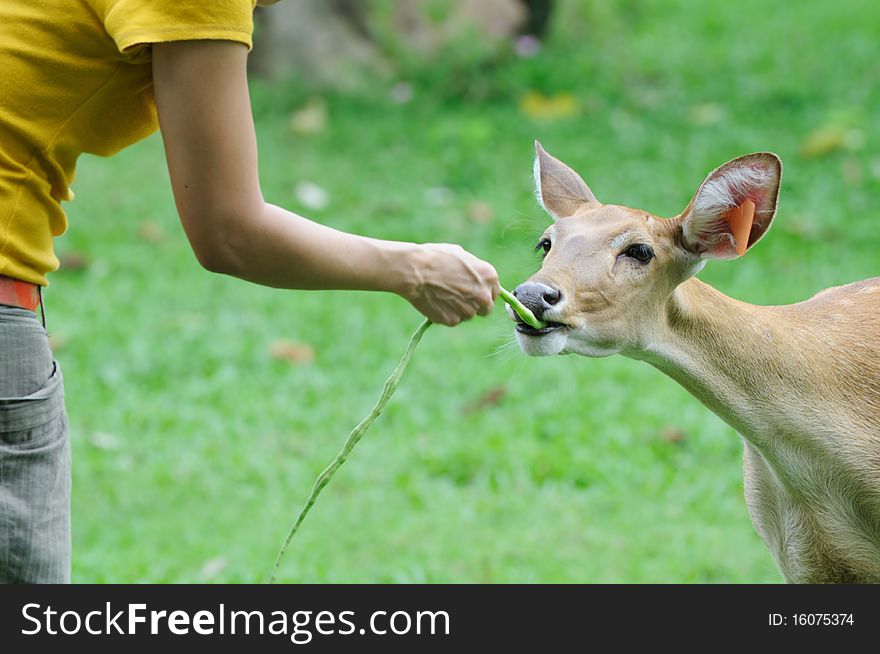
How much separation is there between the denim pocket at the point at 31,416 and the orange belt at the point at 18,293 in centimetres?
17

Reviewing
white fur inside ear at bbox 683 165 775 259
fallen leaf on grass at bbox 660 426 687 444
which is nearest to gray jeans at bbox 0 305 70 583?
white fur inside ear at bbox 683 165 775 259

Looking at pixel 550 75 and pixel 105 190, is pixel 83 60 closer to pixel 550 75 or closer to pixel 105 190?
pixel 105 190

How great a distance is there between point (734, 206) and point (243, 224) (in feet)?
3.76

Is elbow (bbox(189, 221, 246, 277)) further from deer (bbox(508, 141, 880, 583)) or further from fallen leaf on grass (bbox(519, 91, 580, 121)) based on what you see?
fallen leaf on grass (bbox(519, 91, 580, 121))

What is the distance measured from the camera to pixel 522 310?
2777 mm

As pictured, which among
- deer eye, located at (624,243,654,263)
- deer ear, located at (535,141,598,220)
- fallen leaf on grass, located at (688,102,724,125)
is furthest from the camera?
fallen leaf on grass, located at (688,102,724,125)

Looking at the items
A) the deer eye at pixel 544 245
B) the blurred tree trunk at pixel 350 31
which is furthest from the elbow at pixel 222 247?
the blurred tree trunk at pixel 350 31

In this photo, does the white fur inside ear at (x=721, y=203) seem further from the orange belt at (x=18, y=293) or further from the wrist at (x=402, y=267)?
the orange belt at (x=18, y=293)

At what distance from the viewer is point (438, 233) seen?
26.5 feet

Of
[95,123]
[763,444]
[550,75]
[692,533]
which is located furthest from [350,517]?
[550,75]

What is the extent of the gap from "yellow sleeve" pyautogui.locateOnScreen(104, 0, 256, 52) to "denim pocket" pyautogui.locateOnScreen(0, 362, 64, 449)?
75 centimetres

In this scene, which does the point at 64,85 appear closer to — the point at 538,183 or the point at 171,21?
the point at 171,21

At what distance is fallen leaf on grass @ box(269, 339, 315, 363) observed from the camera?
6801mm

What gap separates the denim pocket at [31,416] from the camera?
2.54m
